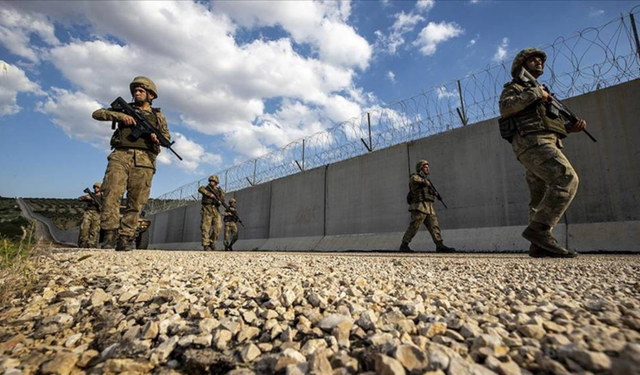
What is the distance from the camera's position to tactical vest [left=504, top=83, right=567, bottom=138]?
2.96m

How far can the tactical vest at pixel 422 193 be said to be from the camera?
5234mm

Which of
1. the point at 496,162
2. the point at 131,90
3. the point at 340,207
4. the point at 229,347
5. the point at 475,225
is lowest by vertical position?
the point at 229,347

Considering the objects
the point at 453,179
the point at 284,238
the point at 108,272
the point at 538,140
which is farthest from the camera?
the point at 284,238

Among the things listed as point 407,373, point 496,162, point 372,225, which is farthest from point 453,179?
point 407,373

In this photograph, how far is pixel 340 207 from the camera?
7.58 metres

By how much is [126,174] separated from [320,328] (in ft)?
12.0

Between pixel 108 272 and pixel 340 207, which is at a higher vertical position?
pixel 340 207

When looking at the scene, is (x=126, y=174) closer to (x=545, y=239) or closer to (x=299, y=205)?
(x=545, y=239)

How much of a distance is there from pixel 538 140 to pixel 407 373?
118 inches

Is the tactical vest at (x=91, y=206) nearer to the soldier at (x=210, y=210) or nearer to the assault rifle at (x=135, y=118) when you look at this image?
the soldier at (x=210, y=210)

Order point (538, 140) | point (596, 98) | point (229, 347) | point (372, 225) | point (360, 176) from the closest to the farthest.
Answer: point (229, 347) → point (538, 140) → point (596, 98) → point (372, 225) → point (360, 176)

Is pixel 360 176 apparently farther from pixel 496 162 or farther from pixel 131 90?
pixel 131 90

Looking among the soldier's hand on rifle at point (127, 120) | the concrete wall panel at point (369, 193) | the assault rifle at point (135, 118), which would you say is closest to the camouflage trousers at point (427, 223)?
the concrete wall panel at point (369, 193)

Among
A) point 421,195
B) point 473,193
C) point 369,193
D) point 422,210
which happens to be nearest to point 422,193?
point 421,195
